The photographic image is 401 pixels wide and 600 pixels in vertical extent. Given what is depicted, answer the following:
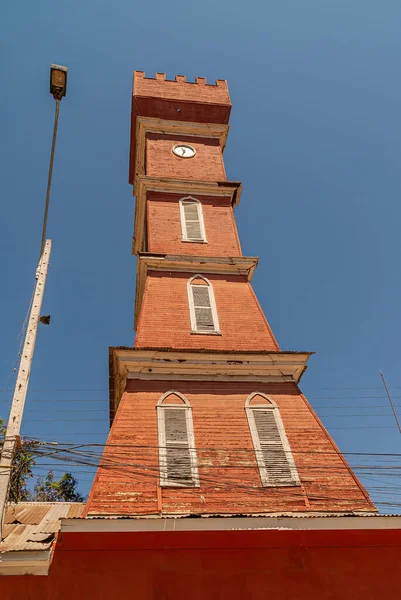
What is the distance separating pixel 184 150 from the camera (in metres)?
20.0

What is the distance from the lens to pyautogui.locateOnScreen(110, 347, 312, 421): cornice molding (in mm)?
11898

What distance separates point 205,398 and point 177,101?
1498cm

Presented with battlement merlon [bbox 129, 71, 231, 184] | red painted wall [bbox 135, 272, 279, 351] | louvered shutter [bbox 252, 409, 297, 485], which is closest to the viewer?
louvered shutter [bbox 252, 409, 297, 485]

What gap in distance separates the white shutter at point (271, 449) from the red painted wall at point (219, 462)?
0.15 metres

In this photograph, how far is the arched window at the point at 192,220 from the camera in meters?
16.7

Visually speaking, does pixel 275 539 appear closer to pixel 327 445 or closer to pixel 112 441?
pixel 327 445

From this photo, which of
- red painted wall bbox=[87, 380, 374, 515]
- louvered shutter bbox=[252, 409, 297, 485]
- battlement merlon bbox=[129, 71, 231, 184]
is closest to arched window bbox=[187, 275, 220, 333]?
red painted wall bbox=[87, 380, 374, 515]

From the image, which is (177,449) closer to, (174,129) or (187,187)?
(187,187)

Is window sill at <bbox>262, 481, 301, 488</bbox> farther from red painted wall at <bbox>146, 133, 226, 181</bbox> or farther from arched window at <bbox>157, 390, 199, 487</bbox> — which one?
red painted wall at <bbox>146, 133, 226, 181</bbox>

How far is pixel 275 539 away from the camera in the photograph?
8.41 meters

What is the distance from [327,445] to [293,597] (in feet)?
12.3

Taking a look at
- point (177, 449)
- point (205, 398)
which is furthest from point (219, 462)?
point (205, 398)

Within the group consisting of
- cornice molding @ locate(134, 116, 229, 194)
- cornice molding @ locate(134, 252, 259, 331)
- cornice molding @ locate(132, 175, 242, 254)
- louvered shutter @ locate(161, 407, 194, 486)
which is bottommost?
louvered shutter @ locate(161, 407, 194, 486)

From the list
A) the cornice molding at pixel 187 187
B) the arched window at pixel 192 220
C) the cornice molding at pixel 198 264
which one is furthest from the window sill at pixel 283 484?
the cornice molding at pixel 187 187
